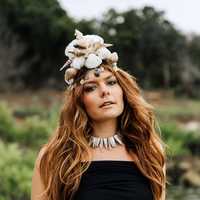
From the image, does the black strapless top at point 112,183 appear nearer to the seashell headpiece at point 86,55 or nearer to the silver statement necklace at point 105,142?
the silver statement necklace at point 105,142

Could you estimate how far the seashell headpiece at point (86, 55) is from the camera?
3029 mm

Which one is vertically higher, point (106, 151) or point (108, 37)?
point (108, 37)

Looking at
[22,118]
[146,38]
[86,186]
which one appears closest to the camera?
[86,186]

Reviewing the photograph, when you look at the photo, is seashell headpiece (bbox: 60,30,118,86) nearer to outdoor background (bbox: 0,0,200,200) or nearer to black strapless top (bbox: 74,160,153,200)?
black strapless top (bbox: 74,160,153,200)

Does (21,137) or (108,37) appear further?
(108,37)

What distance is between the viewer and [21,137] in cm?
1664

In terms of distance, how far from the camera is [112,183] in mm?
2895

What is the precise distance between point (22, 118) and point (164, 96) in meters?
8.93

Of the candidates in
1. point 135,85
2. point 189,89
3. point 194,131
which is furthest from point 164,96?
point 135,85

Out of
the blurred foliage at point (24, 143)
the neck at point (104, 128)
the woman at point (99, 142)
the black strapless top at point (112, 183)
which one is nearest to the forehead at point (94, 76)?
the woman at point (99, 142)

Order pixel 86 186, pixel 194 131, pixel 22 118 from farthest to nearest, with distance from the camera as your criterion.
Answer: pixel 22 118
pixel 194 131
pixel 86 186

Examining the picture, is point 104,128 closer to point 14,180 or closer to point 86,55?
point 86,55

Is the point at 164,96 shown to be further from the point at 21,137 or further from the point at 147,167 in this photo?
the point at 147,167

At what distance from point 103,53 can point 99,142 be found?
36 centimetres
